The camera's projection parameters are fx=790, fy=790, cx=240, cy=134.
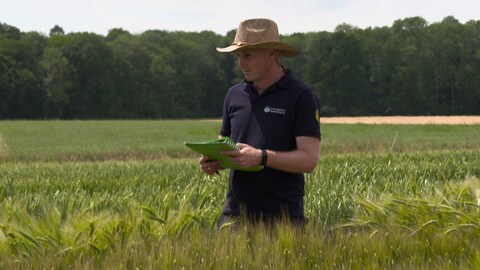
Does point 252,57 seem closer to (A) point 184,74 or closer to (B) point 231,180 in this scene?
(B) point 231,180

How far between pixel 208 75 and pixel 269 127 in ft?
366

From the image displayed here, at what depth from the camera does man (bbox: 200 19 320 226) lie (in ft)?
14.6

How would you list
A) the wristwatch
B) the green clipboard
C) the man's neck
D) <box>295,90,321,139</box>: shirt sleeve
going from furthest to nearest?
the man's neck
<box>295,90,321,139</box>: shirt sleeve
the wristwatch
the green clipboard

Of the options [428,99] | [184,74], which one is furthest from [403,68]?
[184,74]

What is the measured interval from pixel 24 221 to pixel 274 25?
179 centimetres

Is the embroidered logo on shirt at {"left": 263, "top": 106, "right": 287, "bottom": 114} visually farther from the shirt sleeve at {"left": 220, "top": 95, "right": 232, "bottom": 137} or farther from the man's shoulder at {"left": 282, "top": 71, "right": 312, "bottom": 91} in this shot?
the shirt sleeve at {"left": 220, "top": 95, "right": 232, "bottom": 137}

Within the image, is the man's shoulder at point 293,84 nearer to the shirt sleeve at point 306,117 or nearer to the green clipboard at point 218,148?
the shirt sleeve at point 306,117

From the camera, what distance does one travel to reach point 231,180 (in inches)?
184

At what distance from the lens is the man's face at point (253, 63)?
14.8ft

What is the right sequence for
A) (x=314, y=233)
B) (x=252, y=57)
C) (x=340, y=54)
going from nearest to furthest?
(x=314, y=233) → (x=252, y=57) → (x=340, y=54)

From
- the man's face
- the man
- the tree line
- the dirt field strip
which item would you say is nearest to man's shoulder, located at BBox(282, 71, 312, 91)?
the man

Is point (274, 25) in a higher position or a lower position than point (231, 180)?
higher

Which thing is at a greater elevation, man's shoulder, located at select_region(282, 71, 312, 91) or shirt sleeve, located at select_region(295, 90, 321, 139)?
man's shoulder, located at select_region(282, 71, 312, 91)

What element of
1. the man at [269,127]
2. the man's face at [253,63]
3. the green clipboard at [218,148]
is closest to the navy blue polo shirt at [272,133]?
the man at [269,127]
